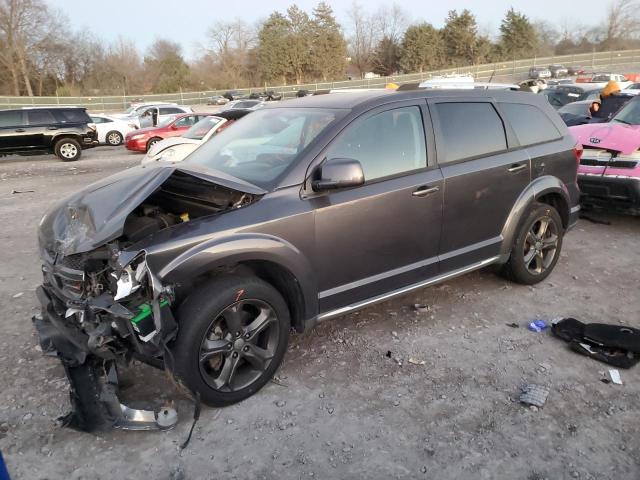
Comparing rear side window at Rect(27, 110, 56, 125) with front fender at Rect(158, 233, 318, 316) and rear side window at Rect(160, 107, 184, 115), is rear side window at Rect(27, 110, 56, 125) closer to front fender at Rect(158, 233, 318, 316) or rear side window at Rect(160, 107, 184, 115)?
rear side window at Rect(160, 107, 184, 115)

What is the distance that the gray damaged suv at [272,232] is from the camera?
2.68 meters

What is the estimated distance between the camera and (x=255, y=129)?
3.98 metres

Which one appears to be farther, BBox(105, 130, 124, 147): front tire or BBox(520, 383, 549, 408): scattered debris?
BBox(105, 130, 124, 147): front tire

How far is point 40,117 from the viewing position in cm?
1523

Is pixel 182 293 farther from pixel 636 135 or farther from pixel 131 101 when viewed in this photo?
pixel 131 101

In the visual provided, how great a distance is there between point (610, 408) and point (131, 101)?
4614cm

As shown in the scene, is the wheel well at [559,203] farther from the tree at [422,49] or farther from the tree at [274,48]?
the tree at [422,49]

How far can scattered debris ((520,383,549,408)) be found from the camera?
2.99 m

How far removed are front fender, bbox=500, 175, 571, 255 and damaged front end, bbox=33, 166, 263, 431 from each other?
2.41 metres

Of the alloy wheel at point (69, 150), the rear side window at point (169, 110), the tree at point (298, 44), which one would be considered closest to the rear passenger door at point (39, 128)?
the alloy wheel at point (69, 150)

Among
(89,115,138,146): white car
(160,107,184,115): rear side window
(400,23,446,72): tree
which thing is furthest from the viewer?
(400,23,446,72): tree

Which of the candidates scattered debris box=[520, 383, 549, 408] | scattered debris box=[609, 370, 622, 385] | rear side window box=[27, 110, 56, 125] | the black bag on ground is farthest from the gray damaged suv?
rear side window box=[27, 110, 56, 125]

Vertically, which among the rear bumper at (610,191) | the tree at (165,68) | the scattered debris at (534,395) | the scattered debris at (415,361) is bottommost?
the scattered debris at (534,395)

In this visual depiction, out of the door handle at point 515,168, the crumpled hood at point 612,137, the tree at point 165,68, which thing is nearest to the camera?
the door handle at point 515,168
